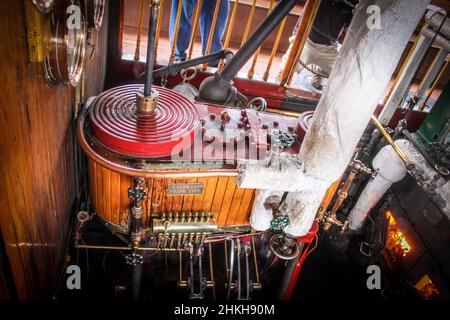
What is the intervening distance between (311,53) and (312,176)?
9.06 feet

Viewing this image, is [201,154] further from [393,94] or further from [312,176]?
[393,94]

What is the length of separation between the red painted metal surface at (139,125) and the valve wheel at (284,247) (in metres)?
Result: 1.35

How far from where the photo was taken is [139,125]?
3.04 meters

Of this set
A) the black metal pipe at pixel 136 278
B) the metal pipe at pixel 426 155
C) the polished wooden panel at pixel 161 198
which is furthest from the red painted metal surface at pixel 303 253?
the black metal pipe at pixel 136 278

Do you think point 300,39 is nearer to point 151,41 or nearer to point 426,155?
point 426,155

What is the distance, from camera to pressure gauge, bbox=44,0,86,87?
2314 mm

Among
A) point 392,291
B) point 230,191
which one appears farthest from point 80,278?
point 392,291

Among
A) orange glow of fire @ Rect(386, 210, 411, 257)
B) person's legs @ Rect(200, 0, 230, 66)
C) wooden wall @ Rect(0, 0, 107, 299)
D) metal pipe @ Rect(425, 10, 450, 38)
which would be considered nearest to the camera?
wooden wall @ Rect(0, 0, 107, 299)

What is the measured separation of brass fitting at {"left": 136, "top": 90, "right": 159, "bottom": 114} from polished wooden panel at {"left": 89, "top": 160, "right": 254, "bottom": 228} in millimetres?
601

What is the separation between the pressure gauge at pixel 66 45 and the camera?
2.31m

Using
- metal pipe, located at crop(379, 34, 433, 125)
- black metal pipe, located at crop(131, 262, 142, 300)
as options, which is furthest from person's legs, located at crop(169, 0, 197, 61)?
black metal pipe, located at crop(131, 262, 142, 300)

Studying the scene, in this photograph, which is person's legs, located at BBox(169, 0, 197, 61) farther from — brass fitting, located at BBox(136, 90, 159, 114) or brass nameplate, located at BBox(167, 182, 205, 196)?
brass nameplate, located at BBox(167, 182, 205, 196)

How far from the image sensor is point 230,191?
344cm

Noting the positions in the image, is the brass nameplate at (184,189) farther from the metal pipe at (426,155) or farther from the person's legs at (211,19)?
the metal pipe at (426,155)
